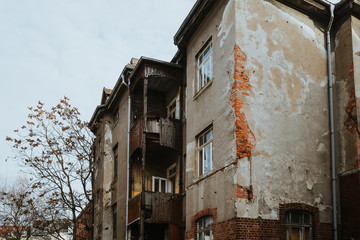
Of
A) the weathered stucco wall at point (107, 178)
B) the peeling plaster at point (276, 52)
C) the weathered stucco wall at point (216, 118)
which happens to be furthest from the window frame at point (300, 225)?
the weathered stucco wall at point (107, 178)

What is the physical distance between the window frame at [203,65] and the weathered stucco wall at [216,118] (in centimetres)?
14

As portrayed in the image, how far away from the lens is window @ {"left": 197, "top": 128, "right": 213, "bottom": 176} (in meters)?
15.3

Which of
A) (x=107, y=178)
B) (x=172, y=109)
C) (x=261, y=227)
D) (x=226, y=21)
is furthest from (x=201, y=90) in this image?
(x=107, y=178)

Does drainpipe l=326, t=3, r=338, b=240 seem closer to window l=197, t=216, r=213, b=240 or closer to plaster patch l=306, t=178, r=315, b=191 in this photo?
plaster patch l=306, t=178, r=315, b=191

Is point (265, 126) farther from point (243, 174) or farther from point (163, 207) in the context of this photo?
point (163, 207)

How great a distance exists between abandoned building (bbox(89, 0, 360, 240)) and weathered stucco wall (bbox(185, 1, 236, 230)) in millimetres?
37

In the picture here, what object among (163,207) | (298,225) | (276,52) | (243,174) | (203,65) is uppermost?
(203,65)

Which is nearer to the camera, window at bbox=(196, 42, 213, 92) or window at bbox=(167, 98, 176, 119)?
window at bbox=(196, 42, 213, 92)

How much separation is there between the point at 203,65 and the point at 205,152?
3.39 metres

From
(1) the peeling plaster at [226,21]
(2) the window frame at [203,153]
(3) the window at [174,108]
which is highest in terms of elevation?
(1) the peeling plaster at [226,21]

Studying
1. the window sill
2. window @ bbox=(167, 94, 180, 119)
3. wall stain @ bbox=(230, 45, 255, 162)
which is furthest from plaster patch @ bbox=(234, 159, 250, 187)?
window @ bbox=(167, 94, 180, 119)

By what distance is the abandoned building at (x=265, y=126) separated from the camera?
1339 centimetres

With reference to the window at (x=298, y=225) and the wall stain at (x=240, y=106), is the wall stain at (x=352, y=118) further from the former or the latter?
the wall stain at (x=240, y=106)

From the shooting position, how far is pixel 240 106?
13.6 metres
